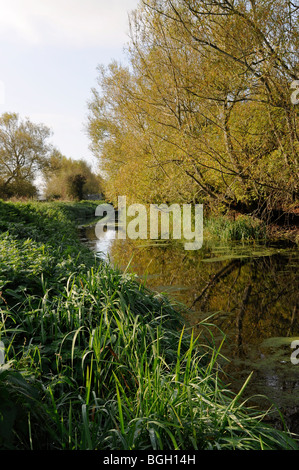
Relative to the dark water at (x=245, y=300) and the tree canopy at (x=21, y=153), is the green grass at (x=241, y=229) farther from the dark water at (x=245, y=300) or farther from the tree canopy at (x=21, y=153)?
the tree canopy at (x=21, y=153)

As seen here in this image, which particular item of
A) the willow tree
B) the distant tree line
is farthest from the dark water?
the distant tree line

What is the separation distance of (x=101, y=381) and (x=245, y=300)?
346 cm

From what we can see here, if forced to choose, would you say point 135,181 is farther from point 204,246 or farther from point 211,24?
point 211,24

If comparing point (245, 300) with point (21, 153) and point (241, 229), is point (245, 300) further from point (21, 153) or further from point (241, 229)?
point (21, 153)

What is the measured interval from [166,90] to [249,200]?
3.85 meters

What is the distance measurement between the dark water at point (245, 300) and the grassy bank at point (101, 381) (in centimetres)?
37

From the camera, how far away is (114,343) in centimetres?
311

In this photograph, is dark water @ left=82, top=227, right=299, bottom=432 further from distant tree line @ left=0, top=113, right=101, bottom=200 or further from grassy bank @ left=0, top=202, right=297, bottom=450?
distant tree line @ left=0, top=113, right=101, bottom=200

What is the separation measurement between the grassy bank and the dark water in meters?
0.37

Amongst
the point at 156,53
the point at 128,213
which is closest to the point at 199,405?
the point at 156,53

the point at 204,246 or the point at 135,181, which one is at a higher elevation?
the point at 135,181

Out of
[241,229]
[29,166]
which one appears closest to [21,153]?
[29,166]

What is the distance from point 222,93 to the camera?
768 cm

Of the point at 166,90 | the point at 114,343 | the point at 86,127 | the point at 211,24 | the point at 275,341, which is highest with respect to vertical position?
the point at 86,127
